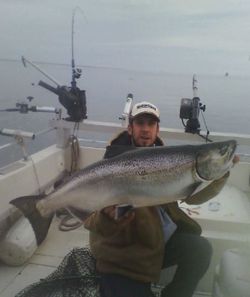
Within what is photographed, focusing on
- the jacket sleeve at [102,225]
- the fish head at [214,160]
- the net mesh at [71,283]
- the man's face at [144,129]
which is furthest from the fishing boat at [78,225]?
the fish head at [214,160]

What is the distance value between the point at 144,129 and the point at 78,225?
2.41 m

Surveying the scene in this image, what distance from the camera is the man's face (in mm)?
2990

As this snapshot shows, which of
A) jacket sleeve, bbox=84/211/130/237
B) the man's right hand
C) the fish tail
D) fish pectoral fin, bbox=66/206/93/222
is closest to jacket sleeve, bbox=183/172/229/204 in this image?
the man's right hand

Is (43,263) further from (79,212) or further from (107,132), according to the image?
(107,132)

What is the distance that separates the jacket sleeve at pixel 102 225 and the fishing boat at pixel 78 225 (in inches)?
15.6

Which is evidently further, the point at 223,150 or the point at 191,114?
the point at 191,114

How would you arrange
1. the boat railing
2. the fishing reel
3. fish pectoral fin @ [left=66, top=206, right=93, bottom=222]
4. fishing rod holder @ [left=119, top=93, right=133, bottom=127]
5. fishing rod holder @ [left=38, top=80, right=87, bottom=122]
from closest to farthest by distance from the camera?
fish pectoral fin @ [left=66, top=206, right=93, bottom=222]
the boat railing
the fishing reel
fishing rod holder @ [left=119, top=93, right=133, bottom=127]
fishing rod holder @ [left=38, top=80, right=87, bottom=122]

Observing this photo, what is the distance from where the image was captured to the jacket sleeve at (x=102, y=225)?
2.85 meters

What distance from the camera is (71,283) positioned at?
329 centimetres

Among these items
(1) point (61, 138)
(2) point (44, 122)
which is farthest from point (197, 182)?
(2) point (44, 122)

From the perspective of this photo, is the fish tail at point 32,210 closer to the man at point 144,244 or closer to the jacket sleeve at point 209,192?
the man at point 144,244

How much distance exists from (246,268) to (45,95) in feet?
81.7

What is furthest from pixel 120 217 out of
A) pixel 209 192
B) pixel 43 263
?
pixel 43 263

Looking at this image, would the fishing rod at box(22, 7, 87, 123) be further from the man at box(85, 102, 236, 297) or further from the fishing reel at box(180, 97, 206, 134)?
the man at box(85, 102, 236, 297)
